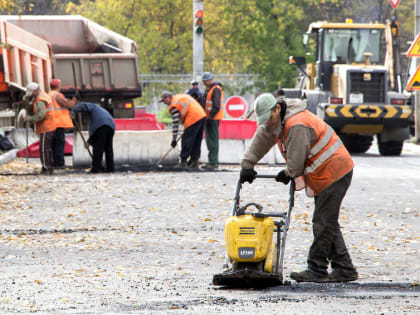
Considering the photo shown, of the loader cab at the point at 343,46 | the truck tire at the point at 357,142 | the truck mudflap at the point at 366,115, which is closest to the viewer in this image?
the truck mudflap at the point at 366,115

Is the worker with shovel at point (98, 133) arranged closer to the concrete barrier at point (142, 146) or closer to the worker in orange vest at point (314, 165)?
the concrete barrier at point (142, 146)

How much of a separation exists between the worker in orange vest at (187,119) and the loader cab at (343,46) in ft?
19.8

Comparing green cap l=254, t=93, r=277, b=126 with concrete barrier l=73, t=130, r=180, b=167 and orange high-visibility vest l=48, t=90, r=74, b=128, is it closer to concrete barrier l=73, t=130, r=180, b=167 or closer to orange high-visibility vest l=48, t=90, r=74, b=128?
orange high-visibility vest l=48, t=90, r=74, b=128

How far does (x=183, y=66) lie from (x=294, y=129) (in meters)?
32.1

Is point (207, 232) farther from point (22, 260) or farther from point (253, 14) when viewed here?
point (253, 14)

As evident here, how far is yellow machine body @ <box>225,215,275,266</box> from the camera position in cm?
622

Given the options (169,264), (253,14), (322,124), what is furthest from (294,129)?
(253,14)

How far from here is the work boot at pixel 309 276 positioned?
6.60 m

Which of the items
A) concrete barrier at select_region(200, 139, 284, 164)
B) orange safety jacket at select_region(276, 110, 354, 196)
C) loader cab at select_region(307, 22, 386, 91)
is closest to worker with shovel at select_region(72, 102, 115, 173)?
concrete barrier at select_region(200, 139, 284, 164)

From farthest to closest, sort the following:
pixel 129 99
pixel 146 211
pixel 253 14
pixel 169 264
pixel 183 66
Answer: pixel 183 66 → pixel 253 14 → pixel 129 99 → pixel 146 211 → pixel 169 264

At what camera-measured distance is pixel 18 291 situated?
633 centimetres

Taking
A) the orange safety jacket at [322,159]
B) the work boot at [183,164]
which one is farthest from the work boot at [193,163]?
the orange safety jacket at [322,159]

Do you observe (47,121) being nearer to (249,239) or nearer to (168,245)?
(168,245)

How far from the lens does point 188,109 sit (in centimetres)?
1645
